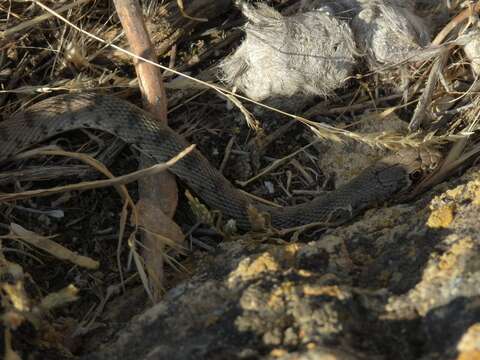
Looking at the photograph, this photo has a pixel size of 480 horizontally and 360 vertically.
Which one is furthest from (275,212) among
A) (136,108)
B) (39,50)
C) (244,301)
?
(39,50)

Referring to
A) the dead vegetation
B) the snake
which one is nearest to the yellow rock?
the dead vegetation

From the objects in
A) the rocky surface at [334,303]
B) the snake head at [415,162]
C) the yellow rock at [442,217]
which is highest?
the rocky surface at [334,303]

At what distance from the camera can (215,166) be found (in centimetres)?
322

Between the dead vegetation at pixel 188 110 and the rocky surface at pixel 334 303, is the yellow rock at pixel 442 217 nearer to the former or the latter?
the rocky surface at pixel 334 303

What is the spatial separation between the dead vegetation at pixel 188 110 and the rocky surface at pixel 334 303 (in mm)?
667

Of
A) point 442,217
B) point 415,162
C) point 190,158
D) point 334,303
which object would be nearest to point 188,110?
point 190,158

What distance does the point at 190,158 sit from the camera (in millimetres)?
3115

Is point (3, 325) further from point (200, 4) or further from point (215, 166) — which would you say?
point (200, 4)

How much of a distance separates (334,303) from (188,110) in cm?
179

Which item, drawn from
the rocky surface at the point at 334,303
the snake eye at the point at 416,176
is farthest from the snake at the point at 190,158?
the rocky surface at the point at 334,303

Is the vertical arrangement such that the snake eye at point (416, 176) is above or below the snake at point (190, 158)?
below

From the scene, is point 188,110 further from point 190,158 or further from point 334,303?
point 334,303

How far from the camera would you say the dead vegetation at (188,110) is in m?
2.86

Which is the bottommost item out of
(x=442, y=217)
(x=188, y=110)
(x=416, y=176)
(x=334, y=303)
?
(x=416, y=176)
